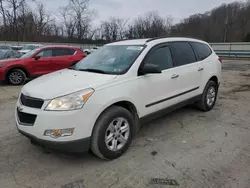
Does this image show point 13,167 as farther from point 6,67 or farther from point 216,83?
point 6,67

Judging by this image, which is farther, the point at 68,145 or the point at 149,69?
the point at 149,69

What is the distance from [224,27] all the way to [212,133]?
7486 cm

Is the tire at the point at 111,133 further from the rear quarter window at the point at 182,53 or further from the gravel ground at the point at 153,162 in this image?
the rear quarter window at the point at 182,53

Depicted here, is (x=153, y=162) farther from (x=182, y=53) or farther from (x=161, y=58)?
(x=182, y=53)

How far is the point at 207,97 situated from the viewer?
4918 millimetres

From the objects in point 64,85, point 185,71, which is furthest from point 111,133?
point 185,71

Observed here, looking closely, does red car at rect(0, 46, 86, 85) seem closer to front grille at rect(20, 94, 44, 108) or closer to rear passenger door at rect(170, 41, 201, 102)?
front grille at rect(20, 94, 44, 108)

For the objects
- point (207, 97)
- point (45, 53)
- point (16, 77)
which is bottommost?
point (207, 97)

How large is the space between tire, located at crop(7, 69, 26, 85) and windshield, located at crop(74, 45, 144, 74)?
18.9 ft

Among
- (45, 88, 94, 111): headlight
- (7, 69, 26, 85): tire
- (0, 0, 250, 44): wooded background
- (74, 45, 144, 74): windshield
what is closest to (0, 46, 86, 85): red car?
(7, 69, 26, 85): tire

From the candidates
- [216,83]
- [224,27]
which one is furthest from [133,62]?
[224,27]

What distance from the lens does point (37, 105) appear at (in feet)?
8.57

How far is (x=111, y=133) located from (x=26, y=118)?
113 centimetres

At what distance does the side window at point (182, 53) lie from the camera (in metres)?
4.02
